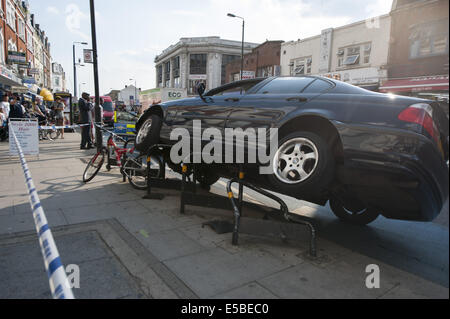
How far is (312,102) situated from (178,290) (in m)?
2.15

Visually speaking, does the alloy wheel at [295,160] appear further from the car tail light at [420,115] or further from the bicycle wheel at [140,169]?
the bicycle wheel at [140,169]

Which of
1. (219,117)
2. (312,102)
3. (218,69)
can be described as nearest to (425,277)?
(312,102)

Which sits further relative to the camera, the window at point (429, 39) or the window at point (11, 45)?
the window at point (11, 45)

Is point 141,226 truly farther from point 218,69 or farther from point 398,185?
point 218,69

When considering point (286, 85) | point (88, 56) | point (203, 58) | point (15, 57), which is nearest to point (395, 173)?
point (286, 85)

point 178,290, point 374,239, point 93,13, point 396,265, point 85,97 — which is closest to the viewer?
point 178,290

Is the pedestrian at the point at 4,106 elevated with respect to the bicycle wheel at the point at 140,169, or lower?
elevated

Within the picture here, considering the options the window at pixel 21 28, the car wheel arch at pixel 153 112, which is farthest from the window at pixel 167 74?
the car wheel arch at pixel 153 112

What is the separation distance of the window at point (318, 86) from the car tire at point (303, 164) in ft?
1.96

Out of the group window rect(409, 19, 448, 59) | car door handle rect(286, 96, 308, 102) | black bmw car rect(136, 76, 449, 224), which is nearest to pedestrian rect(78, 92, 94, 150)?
black bmw car rect(136, 76, 449, 224)

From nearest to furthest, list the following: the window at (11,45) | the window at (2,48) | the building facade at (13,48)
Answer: the building facade at (13,48), the window at (2,48), the window at (11,45)

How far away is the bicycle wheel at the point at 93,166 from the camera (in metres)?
6.02

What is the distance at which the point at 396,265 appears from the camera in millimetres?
3047

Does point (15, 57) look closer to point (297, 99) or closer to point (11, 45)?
point (11, 45)
